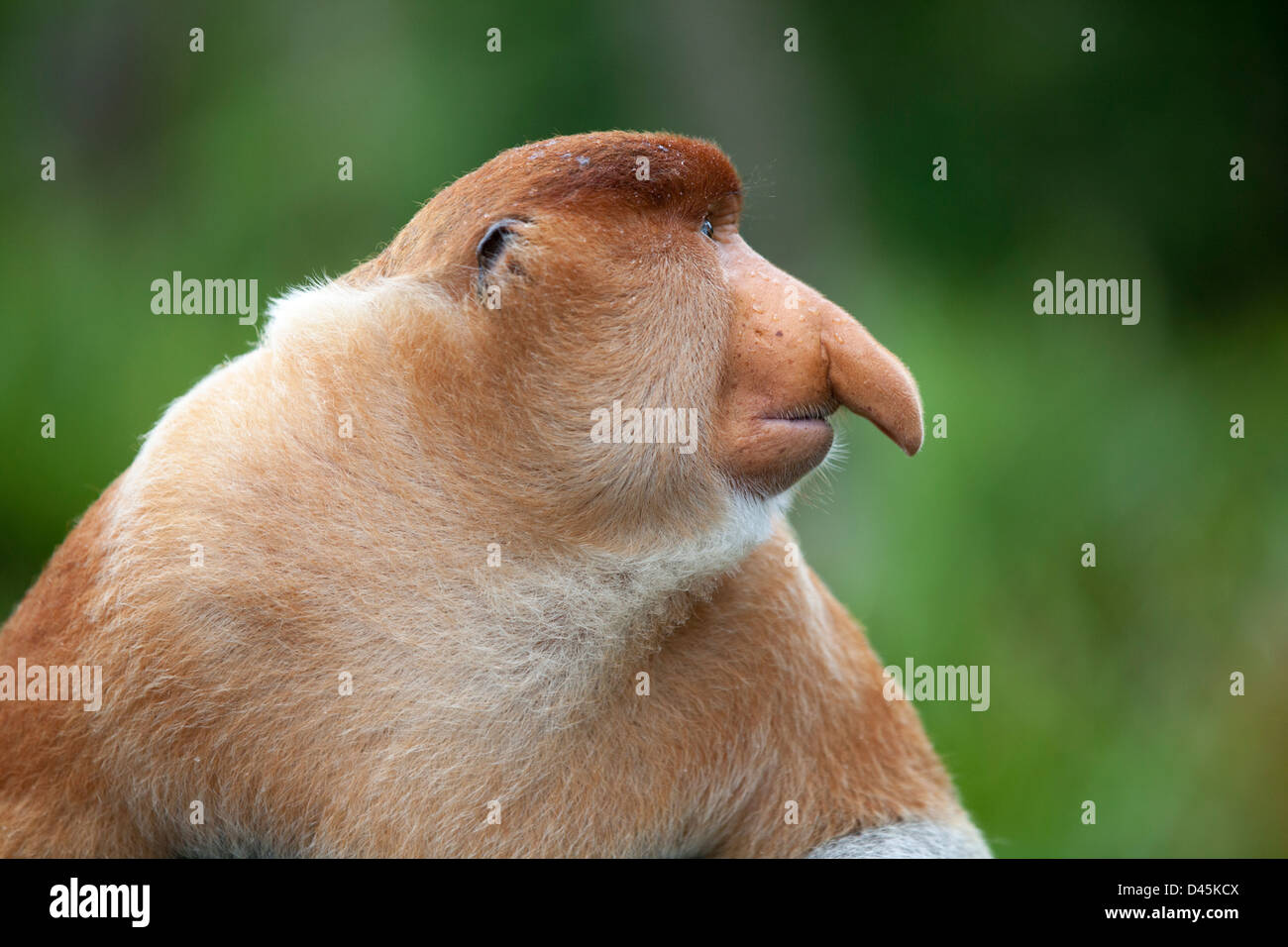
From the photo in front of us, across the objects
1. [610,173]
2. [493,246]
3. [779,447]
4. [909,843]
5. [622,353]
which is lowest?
[909,843]

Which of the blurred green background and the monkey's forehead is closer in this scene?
the monkey's forehead

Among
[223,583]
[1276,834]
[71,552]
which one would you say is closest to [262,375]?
[223,583]

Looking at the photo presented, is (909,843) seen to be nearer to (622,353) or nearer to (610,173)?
(622,353)

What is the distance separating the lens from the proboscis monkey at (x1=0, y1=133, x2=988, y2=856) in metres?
2.10

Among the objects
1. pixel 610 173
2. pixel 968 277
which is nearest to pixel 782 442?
pixel 610 173

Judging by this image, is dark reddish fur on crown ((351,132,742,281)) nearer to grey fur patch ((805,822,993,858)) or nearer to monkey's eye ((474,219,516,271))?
monkey's eye ((474,219,516,271))

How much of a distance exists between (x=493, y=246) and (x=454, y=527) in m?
0.49

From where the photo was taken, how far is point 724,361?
2.11m

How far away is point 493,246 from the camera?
216cm

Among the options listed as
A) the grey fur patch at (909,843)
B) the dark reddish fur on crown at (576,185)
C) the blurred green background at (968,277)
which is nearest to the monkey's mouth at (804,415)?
the dark reddish fur on crown at (576,185)

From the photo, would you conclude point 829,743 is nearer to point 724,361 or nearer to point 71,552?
point 724,361

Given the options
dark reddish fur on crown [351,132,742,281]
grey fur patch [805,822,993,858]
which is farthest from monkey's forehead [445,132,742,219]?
grey fur patch [805,822,993,858]

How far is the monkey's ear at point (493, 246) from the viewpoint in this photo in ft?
7.02

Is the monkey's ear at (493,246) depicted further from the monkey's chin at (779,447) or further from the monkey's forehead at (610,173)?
the monkey's chin at (779,447)
